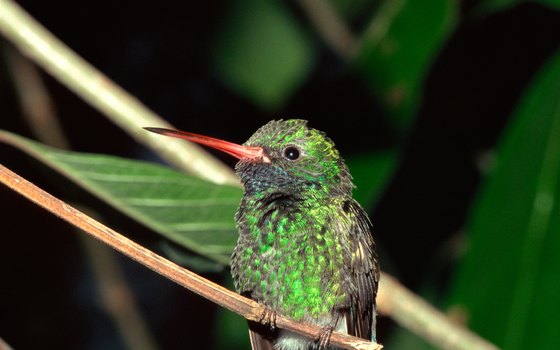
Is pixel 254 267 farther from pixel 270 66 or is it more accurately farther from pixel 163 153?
pixel 270 66

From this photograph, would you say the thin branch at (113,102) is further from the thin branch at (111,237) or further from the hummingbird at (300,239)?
the thin branch at (111,237)

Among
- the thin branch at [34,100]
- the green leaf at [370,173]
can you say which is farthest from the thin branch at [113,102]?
the thin branch at [34,100]

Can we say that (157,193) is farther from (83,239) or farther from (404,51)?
(83,239)

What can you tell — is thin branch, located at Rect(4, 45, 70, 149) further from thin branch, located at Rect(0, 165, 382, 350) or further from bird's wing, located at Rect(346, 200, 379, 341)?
thin branch, located at Rect(0, 165, 382, 350)

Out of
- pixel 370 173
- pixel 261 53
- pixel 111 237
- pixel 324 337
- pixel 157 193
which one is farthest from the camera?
pixel 261 53

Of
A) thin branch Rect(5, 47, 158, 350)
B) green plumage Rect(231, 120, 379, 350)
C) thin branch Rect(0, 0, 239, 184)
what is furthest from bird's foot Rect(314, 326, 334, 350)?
thin branch Rect(5, 47, 158, 350)

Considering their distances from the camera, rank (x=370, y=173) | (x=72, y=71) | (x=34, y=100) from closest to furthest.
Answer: (x=72, y=71) → (x=370, y=173) → (x=34, y=100)

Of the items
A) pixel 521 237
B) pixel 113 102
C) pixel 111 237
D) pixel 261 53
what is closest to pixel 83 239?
pixel 261 53
